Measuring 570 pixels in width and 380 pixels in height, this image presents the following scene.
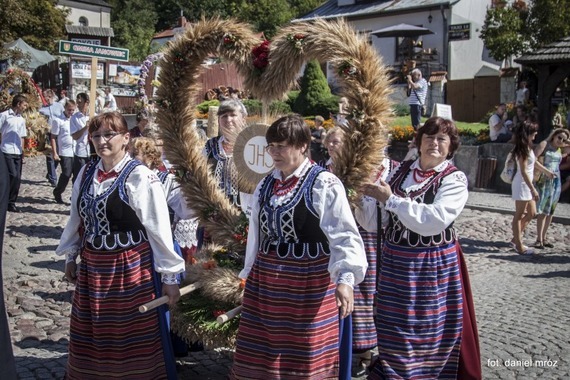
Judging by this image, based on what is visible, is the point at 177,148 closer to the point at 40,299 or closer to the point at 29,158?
the point at 40,299

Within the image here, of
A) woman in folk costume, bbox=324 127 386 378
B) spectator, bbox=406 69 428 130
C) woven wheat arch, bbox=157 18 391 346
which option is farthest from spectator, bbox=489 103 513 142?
woven wheat arch, bbox=157 18 391 346

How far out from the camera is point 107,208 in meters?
3.81

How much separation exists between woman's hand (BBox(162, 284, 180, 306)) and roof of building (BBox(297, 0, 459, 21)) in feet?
82.1

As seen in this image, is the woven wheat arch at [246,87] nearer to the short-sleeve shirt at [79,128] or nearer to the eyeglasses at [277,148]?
the eyeglasses at [277,148]

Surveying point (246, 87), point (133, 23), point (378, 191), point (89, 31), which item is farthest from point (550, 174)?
point (133, 23)

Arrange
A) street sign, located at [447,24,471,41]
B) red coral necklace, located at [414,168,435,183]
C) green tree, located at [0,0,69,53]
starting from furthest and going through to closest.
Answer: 1. green tree, located at [0,0,69,53]
2. street sign, located at [447,24,471,41]
3. red coral necklace, located at [414,168,435,183]

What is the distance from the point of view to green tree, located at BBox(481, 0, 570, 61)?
916 inches

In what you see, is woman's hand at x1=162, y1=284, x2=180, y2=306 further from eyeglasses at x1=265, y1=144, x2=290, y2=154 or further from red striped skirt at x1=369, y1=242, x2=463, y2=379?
red striped skirt at x1=369, y1=242, x2=463, y2=379

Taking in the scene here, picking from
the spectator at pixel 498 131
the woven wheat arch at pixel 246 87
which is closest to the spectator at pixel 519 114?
the spectator at pixel 498 131

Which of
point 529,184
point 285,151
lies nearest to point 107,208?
point 285,151

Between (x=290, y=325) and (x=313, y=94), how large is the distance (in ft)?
70.8

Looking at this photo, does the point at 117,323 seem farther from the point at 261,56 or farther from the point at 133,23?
the point at 133,23

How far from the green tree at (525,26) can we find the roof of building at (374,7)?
4444 millimetres

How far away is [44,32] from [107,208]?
3847cm
